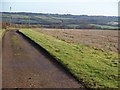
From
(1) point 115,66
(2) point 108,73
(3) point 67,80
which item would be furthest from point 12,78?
(1) point 115,66

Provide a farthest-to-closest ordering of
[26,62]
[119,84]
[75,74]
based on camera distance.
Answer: [26,62] < [75,74] < [119,84]

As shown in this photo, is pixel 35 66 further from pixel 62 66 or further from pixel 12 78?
pixel 12 78

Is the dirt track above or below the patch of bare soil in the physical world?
above

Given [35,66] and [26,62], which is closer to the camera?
[35,66]

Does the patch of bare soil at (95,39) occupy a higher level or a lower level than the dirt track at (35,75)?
lower

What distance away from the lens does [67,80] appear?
1394cm

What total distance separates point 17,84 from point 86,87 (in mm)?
3087

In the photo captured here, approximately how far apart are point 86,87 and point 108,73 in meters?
3.09

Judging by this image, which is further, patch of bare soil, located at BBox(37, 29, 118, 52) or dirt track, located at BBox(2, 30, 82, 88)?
patch of bare soil, located at BBox(37, 29, 118, 52)

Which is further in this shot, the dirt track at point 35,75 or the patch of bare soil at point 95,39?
the patch of bare soil at point 95,39

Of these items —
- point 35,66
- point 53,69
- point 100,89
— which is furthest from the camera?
point 35,66

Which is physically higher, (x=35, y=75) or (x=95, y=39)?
(x=35, y=75)

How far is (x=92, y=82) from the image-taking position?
13180mm

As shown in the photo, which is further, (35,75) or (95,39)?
(95,39)
